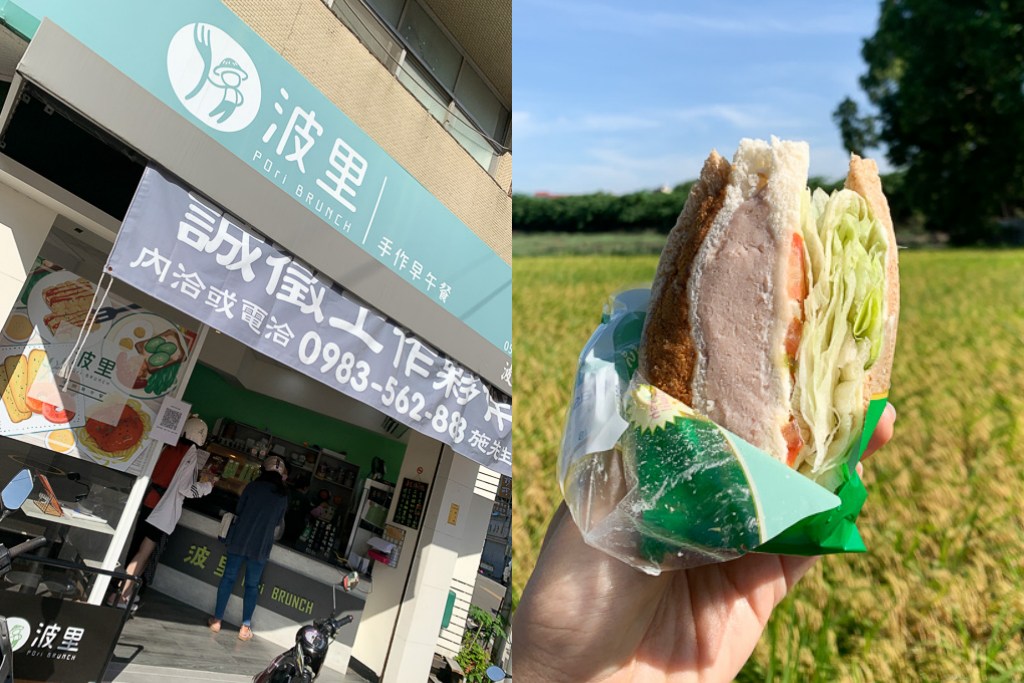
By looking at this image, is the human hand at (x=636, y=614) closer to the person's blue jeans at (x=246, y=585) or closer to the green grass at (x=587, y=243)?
the person's blue jeans at (x=246, y=585)

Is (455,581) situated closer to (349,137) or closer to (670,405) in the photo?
(349,137)

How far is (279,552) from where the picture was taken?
5.32 m

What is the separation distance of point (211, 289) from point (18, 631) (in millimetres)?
1539

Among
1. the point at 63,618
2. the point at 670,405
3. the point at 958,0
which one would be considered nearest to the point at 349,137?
the point at 63,618

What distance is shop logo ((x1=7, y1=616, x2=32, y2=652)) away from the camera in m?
2.87

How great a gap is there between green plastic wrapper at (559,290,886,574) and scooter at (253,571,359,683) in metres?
3.01

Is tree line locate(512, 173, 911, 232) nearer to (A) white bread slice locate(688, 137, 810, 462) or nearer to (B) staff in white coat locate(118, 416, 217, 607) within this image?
(B) staff in white coat locate(118, 416, 217, 607)

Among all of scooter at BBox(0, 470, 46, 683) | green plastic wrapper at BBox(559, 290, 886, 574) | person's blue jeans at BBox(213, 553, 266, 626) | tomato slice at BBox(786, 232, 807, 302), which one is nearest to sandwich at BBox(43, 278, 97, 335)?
scooter at BBox(0, 470, 46, 683)

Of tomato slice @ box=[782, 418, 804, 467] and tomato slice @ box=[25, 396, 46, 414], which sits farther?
tomato slice @ box=[25, 396, 46, 414]

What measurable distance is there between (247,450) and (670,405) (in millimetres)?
5725

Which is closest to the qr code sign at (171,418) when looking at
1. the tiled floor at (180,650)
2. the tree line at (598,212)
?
the tiled floor at (180,650)

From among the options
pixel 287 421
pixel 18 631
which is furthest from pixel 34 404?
pixel 287 421

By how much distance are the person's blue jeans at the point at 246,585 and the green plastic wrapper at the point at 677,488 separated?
422cm

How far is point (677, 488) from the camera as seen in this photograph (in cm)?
109
